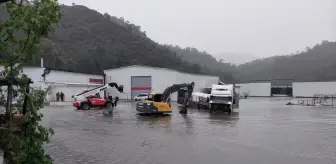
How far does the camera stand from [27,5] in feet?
16.0

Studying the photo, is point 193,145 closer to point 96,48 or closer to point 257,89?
point 257,89

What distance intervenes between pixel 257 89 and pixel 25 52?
252ft

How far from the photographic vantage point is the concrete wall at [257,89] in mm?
77188

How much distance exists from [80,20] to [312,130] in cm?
12589

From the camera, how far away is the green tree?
4.77 m

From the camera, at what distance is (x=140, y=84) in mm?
60250

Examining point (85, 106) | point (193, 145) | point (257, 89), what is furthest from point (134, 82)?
point (193, 145)

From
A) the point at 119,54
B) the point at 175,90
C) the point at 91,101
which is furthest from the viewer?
the point at 119,54

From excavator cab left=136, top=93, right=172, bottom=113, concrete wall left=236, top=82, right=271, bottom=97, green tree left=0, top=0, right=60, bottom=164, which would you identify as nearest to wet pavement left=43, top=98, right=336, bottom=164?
green tree left=0, top=0, right=60, bottom=164

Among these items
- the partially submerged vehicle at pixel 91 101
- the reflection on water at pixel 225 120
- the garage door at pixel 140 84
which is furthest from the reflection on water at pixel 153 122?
the garage door at pixel 140 84

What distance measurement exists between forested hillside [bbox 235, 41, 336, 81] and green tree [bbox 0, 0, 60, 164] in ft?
408

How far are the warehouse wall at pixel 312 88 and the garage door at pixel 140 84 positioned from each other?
3319cm

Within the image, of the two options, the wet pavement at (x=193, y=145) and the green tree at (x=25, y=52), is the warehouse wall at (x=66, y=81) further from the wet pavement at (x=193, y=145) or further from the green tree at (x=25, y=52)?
the green tree at (x=25, y=52)

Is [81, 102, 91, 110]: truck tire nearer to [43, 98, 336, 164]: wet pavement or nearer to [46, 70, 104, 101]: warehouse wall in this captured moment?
[46, 70, 104, 101]: warehouse wall
